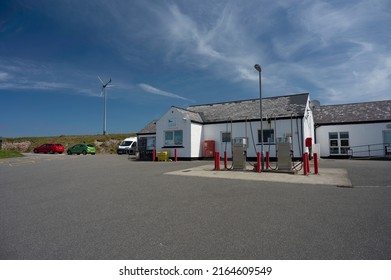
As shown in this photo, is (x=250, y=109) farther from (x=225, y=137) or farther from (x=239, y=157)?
(x=239, y=157)

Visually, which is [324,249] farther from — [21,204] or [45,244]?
[21,204]

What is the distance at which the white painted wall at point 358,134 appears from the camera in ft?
70.6

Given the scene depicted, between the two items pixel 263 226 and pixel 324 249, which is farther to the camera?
pixel 263 226

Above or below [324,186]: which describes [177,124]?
above

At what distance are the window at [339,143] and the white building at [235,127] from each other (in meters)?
1.87

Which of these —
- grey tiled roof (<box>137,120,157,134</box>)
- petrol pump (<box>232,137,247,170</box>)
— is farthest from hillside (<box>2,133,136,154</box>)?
petrol pump (<box>232,137,247,170</box>)

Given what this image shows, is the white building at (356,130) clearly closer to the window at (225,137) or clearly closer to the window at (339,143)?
the window at (339,143)

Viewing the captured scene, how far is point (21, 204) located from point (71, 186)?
2567 mm

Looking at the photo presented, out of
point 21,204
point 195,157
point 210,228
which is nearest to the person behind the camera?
point 210,228

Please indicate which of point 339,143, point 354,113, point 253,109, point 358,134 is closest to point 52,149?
point 253,109

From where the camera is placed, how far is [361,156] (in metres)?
22.0

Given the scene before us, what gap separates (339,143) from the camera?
23094mm

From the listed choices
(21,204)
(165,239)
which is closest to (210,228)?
(165,239)
